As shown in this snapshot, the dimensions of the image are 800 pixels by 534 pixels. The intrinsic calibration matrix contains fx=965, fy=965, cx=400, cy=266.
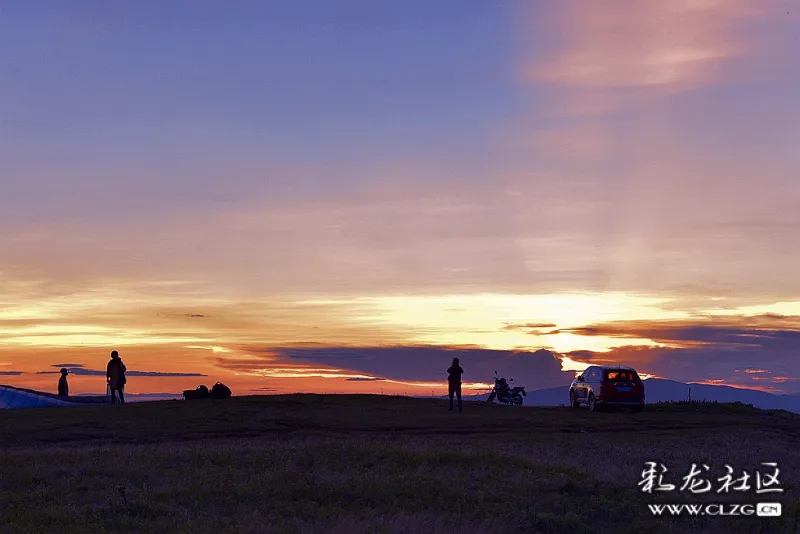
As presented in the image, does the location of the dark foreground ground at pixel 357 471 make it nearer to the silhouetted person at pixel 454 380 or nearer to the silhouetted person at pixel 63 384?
the silhouetted person at pixel 454 380

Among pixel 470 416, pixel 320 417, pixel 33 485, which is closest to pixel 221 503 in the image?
pixel 33 485

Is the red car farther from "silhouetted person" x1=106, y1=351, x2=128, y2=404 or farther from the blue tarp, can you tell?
the blue tarp

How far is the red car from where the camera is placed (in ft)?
145

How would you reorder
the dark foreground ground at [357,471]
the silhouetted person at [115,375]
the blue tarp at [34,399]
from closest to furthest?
the dark foreground ground at [357,471], the silhouetted person at [115,375], the blue tarp at [34,399]

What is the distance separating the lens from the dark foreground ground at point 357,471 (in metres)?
16.8

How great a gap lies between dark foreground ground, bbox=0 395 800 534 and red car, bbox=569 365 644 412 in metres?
5.52

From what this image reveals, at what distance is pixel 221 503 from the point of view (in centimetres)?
1792

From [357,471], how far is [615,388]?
2500cm

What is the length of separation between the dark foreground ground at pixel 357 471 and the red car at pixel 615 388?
217 inches

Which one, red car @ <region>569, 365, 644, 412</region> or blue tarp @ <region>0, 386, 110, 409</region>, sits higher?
red car @ <region>569, 365, 644, 412</region>

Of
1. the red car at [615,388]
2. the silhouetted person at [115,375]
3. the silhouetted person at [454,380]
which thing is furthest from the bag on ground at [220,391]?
the red car at [615,388]

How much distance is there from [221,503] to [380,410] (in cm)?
2334

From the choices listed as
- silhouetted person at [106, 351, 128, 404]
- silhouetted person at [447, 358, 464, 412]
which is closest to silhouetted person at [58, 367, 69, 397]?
silhouetted person at [106, 351, 128, 404]

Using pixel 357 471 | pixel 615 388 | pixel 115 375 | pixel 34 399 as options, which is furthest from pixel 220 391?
pixel 357 471
